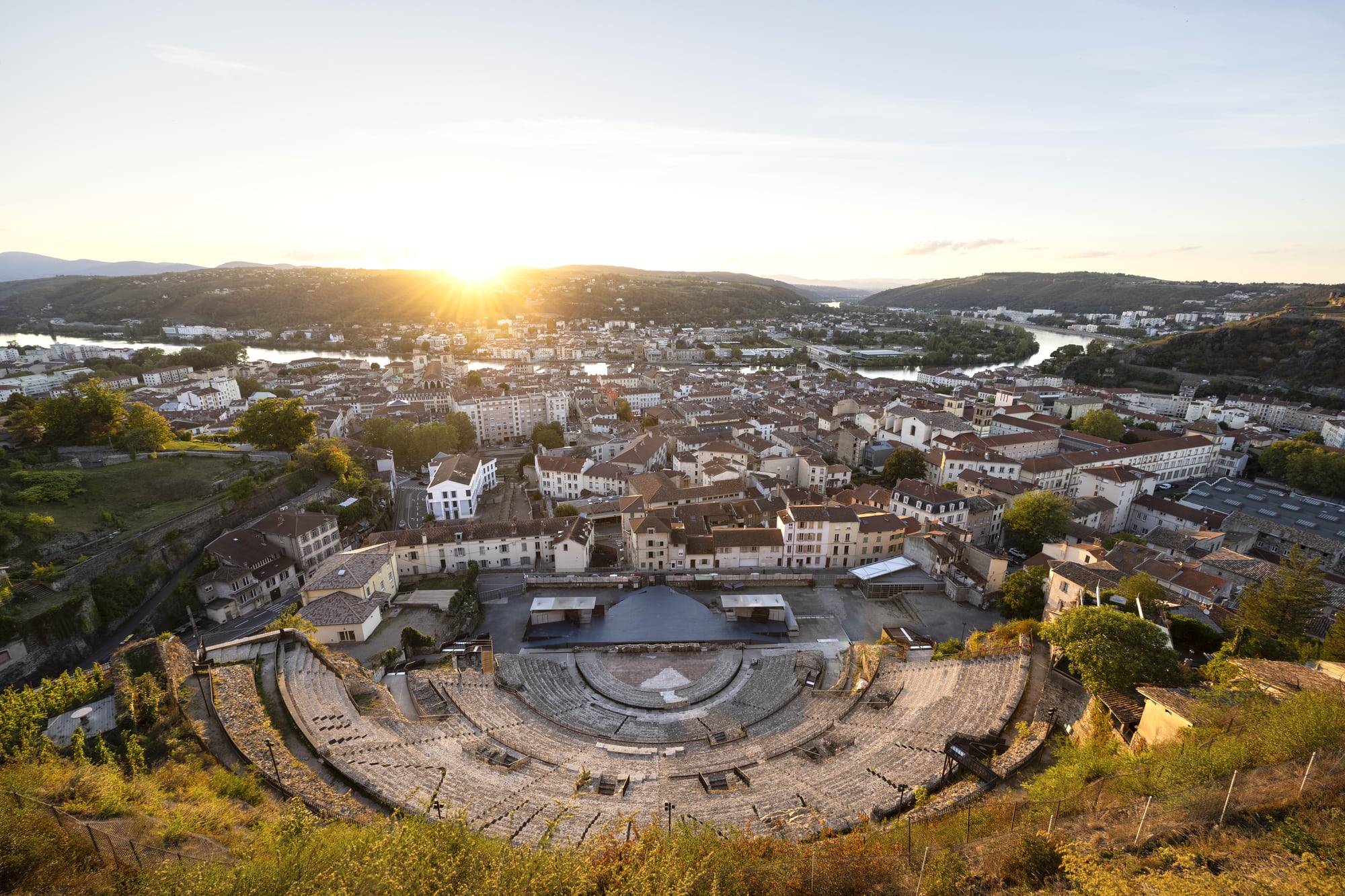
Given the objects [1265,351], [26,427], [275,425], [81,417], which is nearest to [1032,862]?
[275,425]

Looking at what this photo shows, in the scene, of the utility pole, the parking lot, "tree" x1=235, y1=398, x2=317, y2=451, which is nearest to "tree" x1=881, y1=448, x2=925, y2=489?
the parking lot

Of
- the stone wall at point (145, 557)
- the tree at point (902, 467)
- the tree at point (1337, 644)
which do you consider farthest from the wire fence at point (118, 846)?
the tree at point (902, 467)

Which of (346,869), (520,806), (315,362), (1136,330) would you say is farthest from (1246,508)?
(1136,330)

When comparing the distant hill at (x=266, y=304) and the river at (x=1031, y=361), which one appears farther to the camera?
the distant hill at (x=266, y=304)

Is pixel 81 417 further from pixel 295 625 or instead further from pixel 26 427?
pixel 295 625

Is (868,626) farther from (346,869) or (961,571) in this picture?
(346,869)

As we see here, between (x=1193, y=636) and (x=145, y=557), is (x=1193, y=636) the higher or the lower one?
the higher one

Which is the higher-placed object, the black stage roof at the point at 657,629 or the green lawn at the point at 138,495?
the green lawn at the point at 138,495

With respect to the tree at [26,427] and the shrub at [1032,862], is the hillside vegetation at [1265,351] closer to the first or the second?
the shrub at [1032,862]

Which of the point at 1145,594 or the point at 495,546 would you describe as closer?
the point at 1145,594
